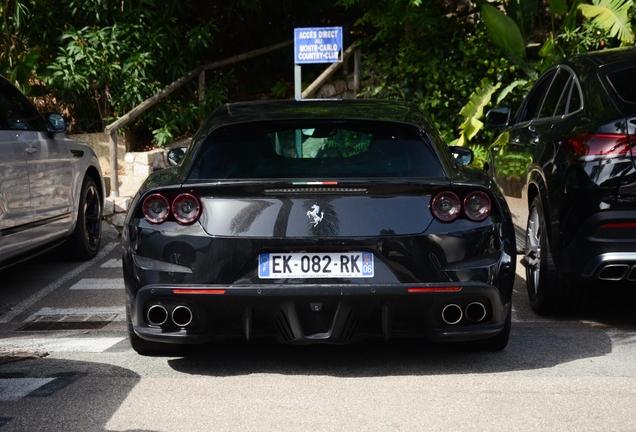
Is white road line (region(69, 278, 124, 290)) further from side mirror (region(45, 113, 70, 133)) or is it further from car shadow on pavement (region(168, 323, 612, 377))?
car shadow on pavement (region(168, 323, 612, 377))

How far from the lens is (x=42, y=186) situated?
8.23 metres

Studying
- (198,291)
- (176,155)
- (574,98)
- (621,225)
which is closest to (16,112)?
(176,155)

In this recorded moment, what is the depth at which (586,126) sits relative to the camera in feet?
19.7

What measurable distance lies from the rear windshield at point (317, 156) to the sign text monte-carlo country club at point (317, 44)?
694 cm

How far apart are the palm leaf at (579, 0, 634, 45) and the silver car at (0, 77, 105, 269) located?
6.67m

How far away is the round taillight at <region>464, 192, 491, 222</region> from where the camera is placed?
5078 mm

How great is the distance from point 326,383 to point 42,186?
409 cm

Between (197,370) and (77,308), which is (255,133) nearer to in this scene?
(197,370)

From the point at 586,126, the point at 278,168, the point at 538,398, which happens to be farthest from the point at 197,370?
the point at 586,126

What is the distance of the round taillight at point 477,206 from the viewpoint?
5078 mm

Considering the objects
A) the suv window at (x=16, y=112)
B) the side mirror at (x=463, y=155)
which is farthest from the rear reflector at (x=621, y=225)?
the suv window at (x=16, y=112)

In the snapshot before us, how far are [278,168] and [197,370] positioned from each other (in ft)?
3.68

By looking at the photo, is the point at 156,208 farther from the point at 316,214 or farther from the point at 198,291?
the point at 316,214

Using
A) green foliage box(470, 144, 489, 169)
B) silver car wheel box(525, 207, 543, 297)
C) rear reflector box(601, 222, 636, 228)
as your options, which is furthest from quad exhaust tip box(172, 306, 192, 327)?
green foliage box(470, 144, 489, 169)
